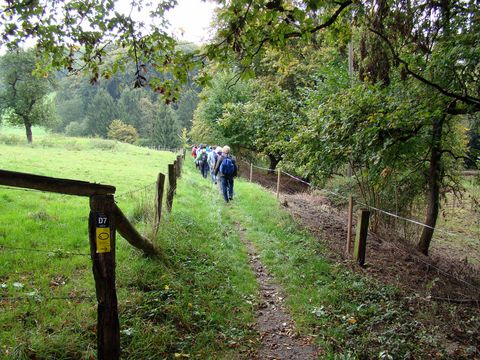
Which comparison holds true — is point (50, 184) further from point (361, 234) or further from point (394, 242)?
point (394, 242)

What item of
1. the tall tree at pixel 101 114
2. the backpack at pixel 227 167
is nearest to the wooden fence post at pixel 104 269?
the backpack at pixel 227 167

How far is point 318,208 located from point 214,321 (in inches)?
367

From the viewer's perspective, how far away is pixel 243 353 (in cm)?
408

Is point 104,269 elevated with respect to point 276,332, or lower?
elevated

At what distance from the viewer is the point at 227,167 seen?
11922 millimetres

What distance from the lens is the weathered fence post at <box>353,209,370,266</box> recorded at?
6492 millimetres

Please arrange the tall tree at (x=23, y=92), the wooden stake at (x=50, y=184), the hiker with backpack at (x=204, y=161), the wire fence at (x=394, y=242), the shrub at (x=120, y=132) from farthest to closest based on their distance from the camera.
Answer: the shrub at (x=120, y=132) → the tall tree at (x=23, y=92) → the hiker with backpack at (x=204, y=161) → the wire fence at (x=394, y=242) → the wooden stake at (x=50, y=184)

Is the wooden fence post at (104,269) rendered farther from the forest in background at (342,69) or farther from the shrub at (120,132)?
the shrub at (120,132)

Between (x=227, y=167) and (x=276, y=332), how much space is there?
7728mm

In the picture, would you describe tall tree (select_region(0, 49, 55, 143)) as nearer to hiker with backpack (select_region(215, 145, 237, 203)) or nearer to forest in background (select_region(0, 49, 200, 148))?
forest in background (select_region(0, 49, 200, 148))

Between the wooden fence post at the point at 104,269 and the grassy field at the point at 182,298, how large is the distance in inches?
10.2

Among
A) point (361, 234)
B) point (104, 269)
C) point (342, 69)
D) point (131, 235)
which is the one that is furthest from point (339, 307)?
point (342, 69)

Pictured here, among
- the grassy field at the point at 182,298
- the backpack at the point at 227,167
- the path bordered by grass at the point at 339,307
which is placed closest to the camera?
the grassy field at the point at 182,298

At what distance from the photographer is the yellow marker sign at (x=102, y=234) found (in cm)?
311
